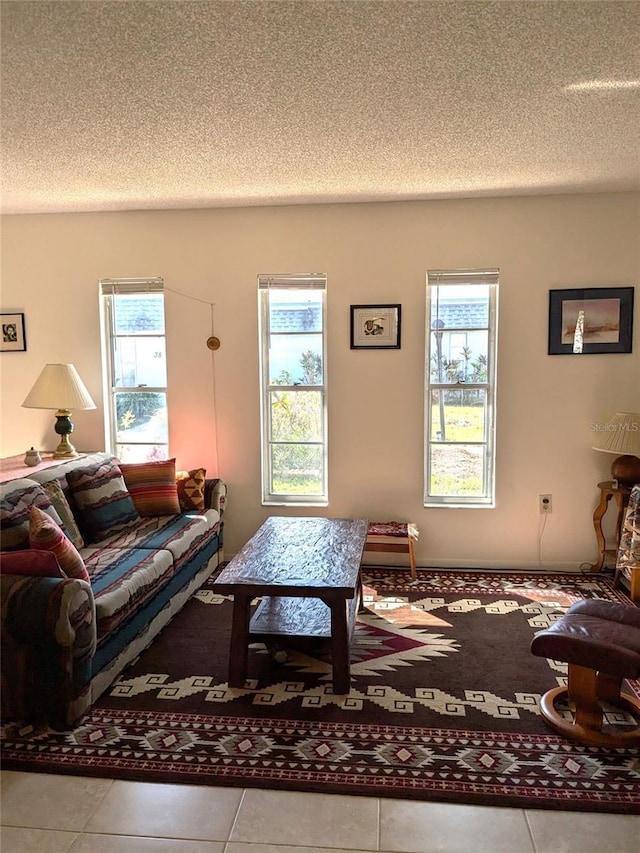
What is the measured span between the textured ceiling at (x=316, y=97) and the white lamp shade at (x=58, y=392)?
113cm

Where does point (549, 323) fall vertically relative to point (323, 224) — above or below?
below

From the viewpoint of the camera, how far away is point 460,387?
4098mm

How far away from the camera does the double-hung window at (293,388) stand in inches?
164

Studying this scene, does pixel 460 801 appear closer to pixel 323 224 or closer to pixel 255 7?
pixel 255 7

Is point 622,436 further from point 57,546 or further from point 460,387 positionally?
point 57,546

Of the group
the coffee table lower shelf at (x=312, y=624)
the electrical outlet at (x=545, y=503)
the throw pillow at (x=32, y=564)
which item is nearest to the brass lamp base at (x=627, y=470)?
the electrical outlet at (x=545, y=503)

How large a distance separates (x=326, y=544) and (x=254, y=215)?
236cm

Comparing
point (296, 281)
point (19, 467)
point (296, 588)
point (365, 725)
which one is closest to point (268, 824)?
point (365, 725)

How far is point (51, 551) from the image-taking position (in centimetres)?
243

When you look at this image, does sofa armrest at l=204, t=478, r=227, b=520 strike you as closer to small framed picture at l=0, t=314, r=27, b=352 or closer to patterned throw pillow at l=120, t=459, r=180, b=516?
patterned throw pillow at l=120, t=459, r=180, b=516

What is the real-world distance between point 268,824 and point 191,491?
7.87 feet

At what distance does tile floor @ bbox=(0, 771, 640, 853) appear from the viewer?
1.77 m

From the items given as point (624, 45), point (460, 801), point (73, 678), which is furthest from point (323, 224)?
point (460, 801)

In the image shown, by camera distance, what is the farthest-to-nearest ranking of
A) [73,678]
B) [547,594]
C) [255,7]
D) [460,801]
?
[547,594] → [73,678] → [460,801] → [255,7]
